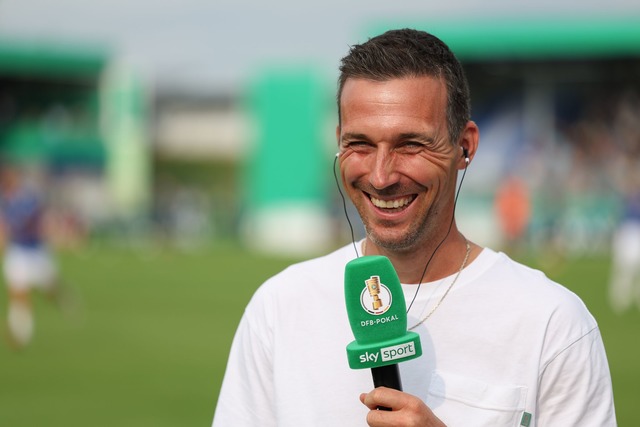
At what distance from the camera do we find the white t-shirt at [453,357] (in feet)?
7.86

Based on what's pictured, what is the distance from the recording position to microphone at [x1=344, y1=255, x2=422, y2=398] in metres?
2.14

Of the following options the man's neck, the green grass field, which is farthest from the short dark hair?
the green grass field

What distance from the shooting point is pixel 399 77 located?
7.97 ft

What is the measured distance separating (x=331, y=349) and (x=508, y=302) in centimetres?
46

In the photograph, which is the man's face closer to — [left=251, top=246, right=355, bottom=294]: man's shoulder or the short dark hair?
the short dark hair

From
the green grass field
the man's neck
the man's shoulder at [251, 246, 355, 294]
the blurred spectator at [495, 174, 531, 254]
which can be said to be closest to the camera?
the man's neck

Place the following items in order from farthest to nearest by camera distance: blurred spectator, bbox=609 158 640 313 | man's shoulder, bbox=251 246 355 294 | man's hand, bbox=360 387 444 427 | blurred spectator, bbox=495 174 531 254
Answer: blurred spectator, bbox=495 174 531 254
blurred spectator, bbox=609 158 640 313
man's shoulder, bbox=251 246 355 294
man's hand, bbox=360 387 444 427

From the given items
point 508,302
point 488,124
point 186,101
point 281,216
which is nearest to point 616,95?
point 488,124

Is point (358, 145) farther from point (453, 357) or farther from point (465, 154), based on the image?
point (453, 357)

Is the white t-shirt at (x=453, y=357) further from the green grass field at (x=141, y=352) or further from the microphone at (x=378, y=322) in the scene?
the green grass field at (x=141, y=352)

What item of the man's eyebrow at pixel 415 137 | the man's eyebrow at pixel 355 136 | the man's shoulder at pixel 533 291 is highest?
the man's eyebrow at pixel 355 136

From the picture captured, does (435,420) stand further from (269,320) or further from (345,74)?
(345,74)

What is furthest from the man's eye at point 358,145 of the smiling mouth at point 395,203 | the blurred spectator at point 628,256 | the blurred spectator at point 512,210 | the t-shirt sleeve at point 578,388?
the blurred spectator at point 512,210

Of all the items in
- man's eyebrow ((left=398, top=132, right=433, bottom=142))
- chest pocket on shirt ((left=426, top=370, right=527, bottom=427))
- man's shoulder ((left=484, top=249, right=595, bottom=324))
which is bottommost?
chest pocket on shirt ((left=426, top=370, right=527, bottom=427))
